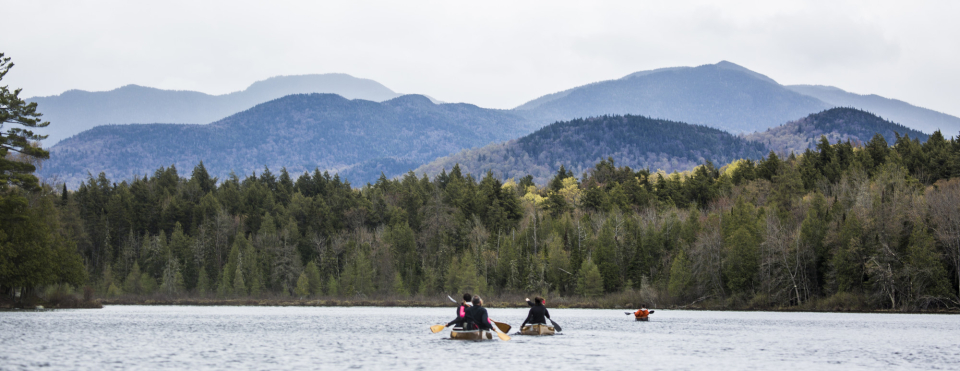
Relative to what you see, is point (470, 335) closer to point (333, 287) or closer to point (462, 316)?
point (462, 316)

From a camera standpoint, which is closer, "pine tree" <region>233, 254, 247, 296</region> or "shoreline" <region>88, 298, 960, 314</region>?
"shoreline" <region>88, 298, 960, 314</region>

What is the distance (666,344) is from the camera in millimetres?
41219

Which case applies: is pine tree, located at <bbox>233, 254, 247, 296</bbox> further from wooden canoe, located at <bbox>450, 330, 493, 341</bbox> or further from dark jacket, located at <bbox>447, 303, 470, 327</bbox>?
wooden canoe, located at <bbox>450, 330, 493, 341</bbox>

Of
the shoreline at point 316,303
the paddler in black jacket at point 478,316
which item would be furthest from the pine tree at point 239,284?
the paddler in black jacket at point 478,316

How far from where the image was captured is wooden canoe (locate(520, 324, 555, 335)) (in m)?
44.6

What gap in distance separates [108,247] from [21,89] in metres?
75.3

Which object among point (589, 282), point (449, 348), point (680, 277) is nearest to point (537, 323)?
point (449, 348)

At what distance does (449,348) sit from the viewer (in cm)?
3712

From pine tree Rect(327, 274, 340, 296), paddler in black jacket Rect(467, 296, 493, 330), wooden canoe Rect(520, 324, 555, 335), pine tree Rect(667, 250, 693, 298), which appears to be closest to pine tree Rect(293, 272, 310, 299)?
pine tree Rect(327, 274, 340, 296)

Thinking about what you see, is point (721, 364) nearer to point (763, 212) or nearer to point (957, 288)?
point (957, 288)

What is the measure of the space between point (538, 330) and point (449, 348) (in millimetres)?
8835

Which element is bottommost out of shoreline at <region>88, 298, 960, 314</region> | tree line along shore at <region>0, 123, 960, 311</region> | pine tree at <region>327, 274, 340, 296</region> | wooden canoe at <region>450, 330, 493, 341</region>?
wooden canoe at <region>450, 330, 493, 341</region>

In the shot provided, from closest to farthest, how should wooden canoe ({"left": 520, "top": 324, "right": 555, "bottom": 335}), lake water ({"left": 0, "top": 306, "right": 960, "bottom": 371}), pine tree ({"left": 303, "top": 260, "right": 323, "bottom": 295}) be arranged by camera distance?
lake water ({"left": 0, "top": 306, "right": 960, "bottom": 371}) < wooden canoe ({"left": 520, "top": 324, "right": 555, "bottom": 335}) < pine tree ({"left": 303, "top": 260, "right": 323, "bottom": 295})

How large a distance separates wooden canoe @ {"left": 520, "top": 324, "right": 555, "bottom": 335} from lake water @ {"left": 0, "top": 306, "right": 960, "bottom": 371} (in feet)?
2.07
